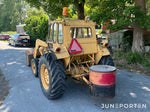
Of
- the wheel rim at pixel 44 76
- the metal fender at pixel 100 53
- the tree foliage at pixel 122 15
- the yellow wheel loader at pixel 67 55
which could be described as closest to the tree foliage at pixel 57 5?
the tree foliage at pixel 122 15

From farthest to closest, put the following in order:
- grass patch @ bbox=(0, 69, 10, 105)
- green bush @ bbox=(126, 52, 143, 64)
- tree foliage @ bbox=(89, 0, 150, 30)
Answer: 1. green bush @ bbox=(126, 52, 143, 64)
2. tree foliage @ bbox=(89, 0, 150, 30)
3. grass patch @ bbox=(0, 69, 10, 105)

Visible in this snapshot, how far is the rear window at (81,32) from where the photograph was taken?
15.7 feet

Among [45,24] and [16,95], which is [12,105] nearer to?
[16,95]

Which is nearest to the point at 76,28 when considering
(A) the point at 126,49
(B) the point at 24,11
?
(A) the point at 126,49

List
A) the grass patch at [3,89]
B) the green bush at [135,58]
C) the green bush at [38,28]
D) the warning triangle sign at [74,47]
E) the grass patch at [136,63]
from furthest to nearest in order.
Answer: the green bush at [38,28]
the green bush at [135,58]
the grass patch at [136,63]
the grass patch at [3,89]
the warning triangle sign at [74,47]

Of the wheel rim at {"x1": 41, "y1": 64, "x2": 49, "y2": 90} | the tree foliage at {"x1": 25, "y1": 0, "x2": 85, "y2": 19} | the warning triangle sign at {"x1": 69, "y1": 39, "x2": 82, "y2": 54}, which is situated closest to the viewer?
the warning triangle sign at {"x1": 69, "y1": 39, "x2": 82, "y2": 54}

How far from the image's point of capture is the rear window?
4789mm

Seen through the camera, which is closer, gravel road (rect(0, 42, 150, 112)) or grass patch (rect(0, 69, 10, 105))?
gravel road (rect(0, 42, 150, 112))

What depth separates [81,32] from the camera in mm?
4996

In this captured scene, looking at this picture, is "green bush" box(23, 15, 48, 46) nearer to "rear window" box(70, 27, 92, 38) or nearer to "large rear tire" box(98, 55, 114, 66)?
"rear window" box(70, 27, 92, 38)

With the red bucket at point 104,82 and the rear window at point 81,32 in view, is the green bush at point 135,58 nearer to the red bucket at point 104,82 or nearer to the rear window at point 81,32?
the rear window at point 81,32

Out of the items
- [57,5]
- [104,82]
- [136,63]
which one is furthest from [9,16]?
[104,82]

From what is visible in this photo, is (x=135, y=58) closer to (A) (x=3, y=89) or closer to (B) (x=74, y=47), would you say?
(B) (x=74, y=47)

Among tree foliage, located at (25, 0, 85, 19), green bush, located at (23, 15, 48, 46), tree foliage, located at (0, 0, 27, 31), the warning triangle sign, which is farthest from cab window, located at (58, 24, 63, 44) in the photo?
tree foliage, located at (0, 0, 27, 31)
